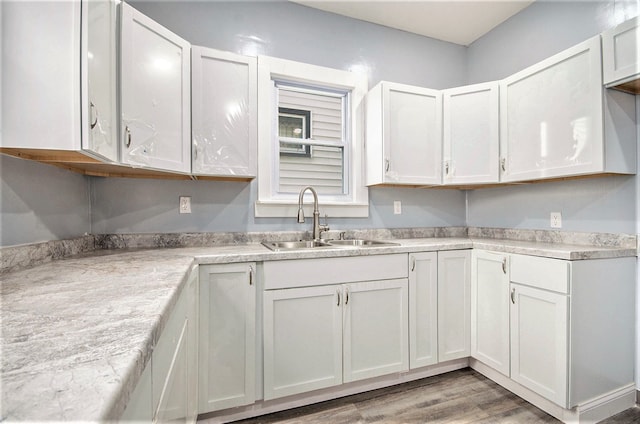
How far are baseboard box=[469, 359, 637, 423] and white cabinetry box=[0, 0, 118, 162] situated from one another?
8.52 feet

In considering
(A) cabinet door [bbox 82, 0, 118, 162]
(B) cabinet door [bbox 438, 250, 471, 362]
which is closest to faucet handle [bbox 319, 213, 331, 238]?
(B) cabinet door [bbox 438, 250, 471, 362]

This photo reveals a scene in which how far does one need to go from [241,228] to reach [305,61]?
1411mm

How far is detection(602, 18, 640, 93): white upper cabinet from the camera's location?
5.13ft

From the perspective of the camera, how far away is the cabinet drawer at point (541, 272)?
1612 millimetres

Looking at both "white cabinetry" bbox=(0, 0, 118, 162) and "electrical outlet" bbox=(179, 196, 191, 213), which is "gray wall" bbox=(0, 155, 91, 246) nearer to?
"white cabinetry" bbox=(0, 0, 118, 162)

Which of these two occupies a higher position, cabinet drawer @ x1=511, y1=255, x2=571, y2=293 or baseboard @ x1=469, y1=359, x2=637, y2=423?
cabinet drawer @ x1=511, y1=255, x2=571, y2=293

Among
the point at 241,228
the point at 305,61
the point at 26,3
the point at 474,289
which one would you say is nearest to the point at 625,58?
the point at 474,289

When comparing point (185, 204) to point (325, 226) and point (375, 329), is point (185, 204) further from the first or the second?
point (375, 329)

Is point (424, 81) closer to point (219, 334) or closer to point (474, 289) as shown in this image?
point (474, 289)

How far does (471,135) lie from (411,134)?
1.56ft

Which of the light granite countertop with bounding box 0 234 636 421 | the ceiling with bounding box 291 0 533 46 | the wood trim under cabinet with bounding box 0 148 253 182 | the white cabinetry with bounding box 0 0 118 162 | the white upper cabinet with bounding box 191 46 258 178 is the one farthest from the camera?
the ceiling with bounding box 291 0 533 46

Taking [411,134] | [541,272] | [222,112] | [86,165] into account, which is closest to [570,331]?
[541,272]

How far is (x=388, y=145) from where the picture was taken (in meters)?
2.32

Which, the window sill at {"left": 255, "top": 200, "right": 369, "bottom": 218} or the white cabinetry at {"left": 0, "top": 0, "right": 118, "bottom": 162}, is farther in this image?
the window sill at {"left": 255, "top": 200, "right": 369, "bottom": 218}
